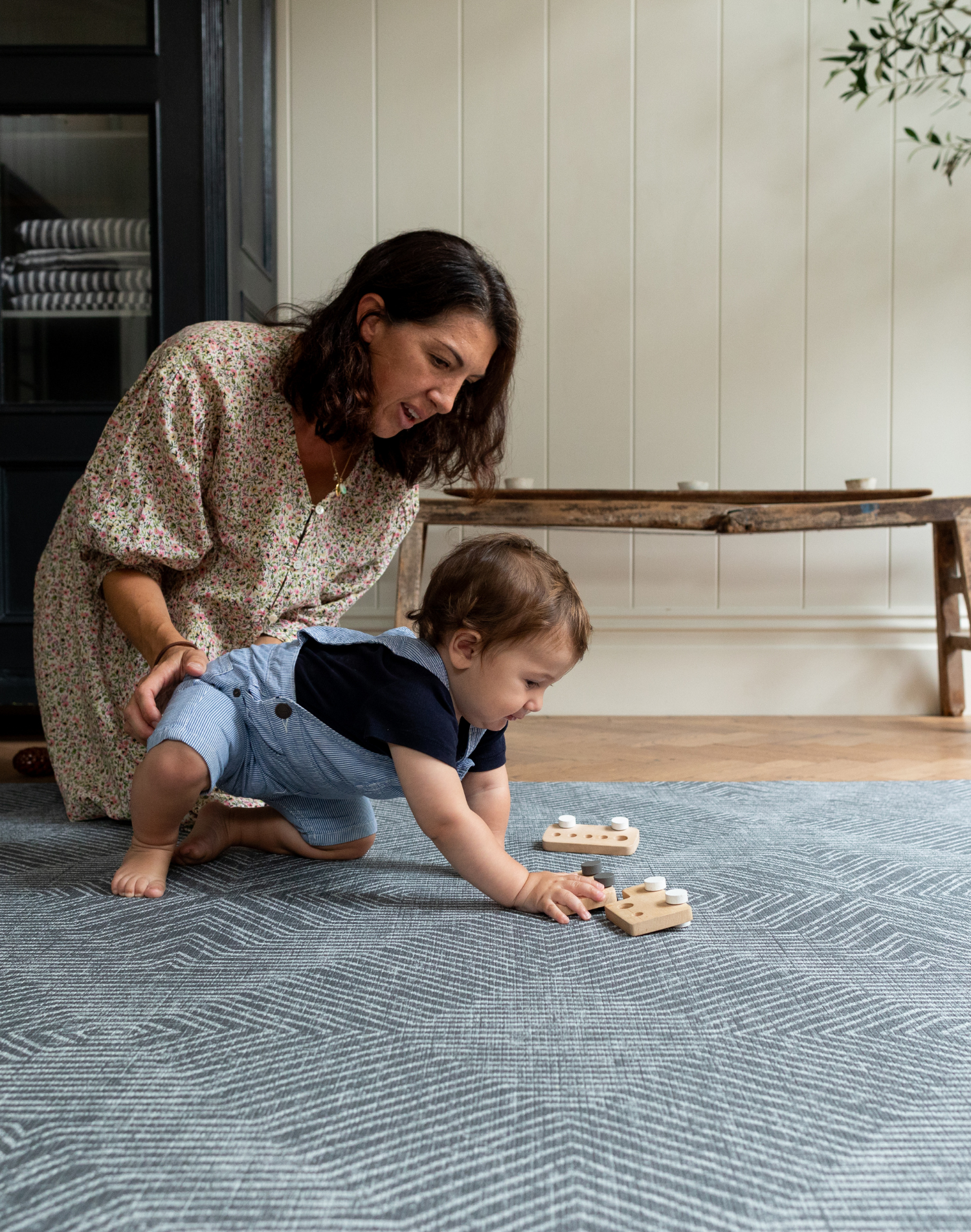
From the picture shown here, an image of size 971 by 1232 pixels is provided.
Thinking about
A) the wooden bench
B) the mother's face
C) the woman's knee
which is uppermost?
the mother's face

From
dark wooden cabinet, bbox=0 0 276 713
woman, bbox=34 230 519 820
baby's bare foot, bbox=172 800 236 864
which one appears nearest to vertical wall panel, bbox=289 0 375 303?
dark wooden cabinet, bbox=0 0 276 713

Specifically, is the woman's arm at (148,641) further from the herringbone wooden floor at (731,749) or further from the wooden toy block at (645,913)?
the herringbone wooden floor at (731,749)

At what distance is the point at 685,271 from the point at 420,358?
5.24ft

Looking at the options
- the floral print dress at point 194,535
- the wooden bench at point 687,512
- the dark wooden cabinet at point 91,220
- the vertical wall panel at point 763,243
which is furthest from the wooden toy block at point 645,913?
the vertical wall panel at point 763,243

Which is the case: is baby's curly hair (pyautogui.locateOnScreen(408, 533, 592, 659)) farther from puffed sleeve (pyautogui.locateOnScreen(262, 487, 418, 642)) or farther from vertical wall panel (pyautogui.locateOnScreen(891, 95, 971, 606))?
vertical wall panel (pyautogui.locateOnScreen(891, 95, 971, 606))

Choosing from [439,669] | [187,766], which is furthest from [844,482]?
[187,766]

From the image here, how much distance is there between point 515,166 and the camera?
2504 mm

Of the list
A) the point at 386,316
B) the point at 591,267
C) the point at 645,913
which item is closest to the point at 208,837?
the point at 645,913

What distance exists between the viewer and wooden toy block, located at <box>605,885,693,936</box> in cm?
86

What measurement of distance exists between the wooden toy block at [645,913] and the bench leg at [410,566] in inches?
51.1

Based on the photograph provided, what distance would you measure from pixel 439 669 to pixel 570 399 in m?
1.69

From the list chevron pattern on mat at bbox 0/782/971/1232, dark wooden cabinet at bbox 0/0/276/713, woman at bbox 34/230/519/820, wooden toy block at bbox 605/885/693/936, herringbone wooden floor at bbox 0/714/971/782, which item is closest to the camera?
chevron pattern on mat at bbox 0/782/971/1232

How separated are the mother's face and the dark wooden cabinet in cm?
93

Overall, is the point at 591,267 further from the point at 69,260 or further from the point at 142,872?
the point at 142,872
